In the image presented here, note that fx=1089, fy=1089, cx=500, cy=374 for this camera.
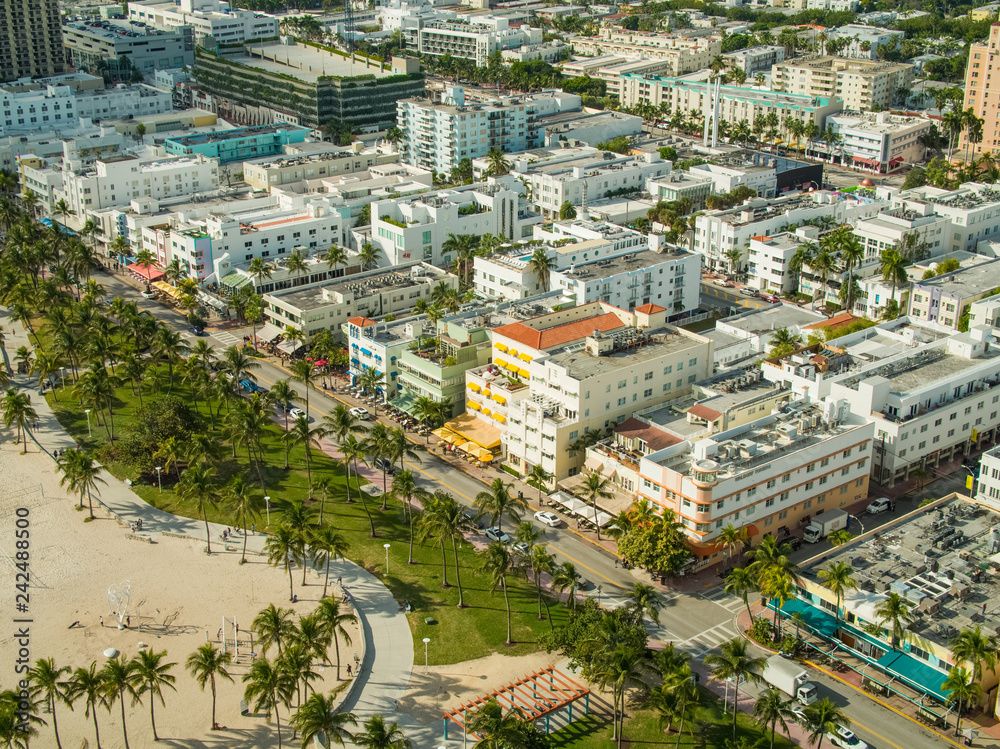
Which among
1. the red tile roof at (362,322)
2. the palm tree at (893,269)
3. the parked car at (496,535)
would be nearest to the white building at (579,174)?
the palm tree at (893,269)

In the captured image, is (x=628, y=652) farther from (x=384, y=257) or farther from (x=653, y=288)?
(x=384, y=257)

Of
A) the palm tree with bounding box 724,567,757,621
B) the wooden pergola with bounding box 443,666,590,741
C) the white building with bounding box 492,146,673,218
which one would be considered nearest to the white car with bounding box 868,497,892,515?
the palm tree with bounding box 724,567,757,621

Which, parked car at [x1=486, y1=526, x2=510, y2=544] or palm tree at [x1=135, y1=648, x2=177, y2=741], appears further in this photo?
parked car at [x1=486, y1=526, x2=510, y2=544]

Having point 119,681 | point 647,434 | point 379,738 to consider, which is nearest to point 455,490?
point 647,434

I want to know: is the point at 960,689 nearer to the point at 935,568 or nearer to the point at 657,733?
the point at 935,568

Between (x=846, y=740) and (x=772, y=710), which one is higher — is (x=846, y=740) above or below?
below

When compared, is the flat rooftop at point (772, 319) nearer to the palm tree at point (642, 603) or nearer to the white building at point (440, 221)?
the white building at point (440, 221)

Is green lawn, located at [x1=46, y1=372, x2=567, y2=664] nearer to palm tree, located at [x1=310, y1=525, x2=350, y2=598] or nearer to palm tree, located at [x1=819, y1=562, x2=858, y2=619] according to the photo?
palm tree, located at [x1=310, y1=525, x2=350, y2=598]
